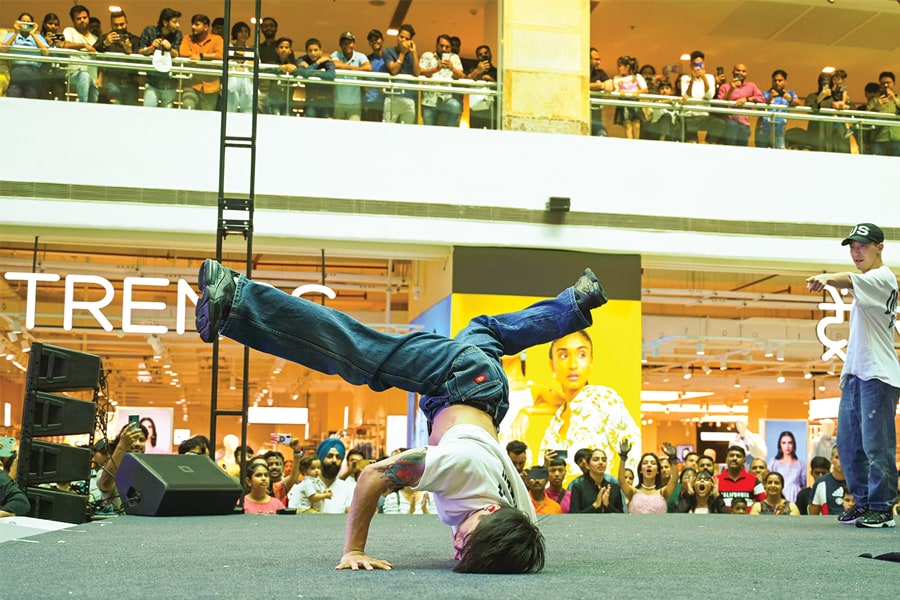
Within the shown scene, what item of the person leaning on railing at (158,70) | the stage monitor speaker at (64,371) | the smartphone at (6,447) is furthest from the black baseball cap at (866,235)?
the person leaning on railing at (158,70)

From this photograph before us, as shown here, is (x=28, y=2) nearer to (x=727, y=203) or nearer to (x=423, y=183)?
(x=423, y=183)

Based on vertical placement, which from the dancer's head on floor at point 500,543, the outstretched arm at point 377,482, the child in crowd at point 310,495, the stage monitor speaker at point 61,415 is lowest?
the child in crowd at point 310,495

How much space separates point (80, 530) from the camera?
4410 millimetres

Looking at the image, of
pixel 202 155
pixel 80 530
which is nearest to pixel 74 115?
pixel 202 155

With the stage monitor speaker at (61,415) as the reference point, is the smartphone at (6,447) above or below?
below

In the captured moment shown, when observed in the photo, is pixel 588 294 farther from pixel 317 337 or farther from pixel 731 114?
pixel 731 114

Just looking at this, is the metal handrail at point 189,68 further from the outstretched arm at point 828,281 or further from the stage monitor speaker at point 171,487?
the outstretched arm at point 828,281

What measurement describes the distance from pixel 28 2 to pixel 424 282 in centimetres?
609

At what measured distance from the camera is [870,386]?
177 inches

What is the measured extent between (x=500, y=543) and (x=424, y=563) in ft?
1.57

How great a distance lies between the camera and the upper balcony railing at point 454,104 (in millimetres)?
9344

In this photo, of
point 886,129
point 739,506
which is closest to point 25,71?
point 739,506

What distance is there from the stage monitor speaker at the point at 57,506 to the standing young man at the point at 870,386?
3454mm

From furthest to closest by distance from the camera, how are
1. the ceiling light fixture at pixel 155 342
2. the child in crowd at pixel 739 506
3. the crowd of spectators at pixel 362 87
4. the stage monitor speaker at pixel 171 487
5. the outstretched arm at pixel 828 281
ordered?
the ceiling light fixture at pixel 155 342
the crowd of spectators at pixel 362 87
the child in crowd at pixel 739 506
the stage monitor speaker at pixel 171 487
the outstretched arm at pixel 828 281
